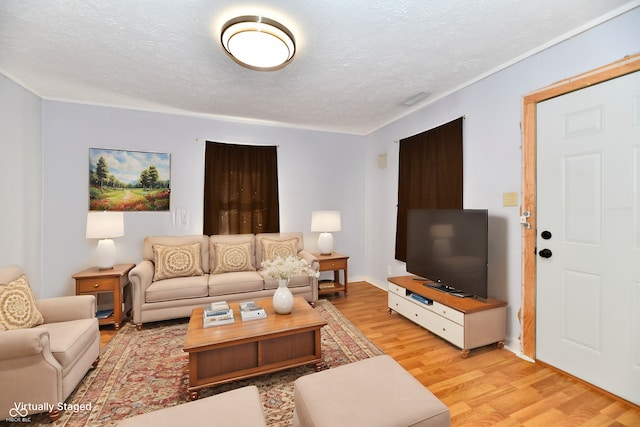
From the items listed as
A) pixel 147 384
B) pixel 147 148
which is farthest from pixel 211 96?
pixel 147 384

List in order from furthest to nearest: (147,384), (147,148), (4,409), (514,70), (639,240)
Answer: (147,148), (514,70), (147,384), (639,240), (4,409)

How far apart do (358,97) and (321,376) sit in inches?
115

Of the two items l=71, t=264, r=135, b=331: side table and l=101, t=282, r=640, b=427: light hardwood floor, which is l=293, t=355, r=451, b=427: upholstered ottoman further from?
l=71, t=264, r=135, b=331: side table

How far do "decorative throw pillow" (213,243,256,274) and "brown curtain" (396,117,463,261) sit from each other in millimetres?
2122

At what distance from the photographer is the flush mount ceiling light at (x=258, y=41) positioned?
74.2 inches

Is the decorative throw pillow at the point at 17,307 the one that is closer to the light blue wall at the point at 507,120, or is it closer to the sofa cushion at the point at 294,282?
the sofa cushion at the point at 294,282

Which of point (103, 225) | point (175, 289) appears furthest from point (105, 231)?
point (175, 289)

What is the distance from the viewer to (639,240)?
177 centimetres

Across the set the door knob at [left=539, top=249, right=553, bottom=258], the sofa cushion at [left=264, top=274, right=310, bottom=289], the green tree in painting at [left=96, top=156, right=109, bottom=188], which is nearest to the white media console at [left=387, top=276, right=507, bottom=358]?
the door knob at [left=539, top=249, right=553, bottom=258]

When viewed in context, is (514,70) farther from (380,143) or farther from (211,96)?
(211,96)

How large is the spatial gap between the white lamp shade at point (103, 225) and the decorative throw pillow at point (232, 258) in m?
1.10

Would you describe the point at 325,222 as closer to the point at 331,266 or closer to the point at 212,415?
the point at 331,266

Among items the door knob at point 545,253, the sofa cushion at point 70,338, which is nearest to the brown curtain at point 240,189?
the sofa cushion at point 70,338

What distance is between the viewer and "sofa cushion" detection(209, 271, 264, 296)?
10.4ft
